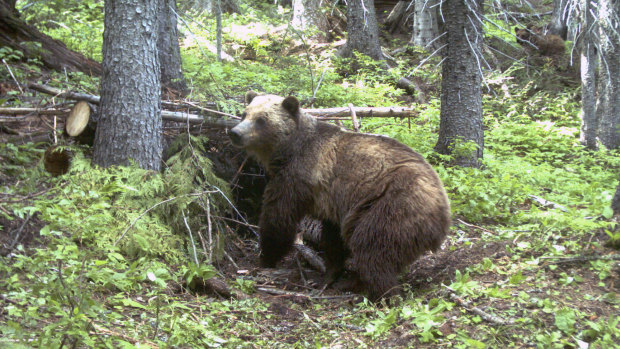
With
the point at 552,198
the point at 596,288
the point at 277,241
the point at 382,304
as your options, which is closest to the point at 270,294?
the point at 277,241

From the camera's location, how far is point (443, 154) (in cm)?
855

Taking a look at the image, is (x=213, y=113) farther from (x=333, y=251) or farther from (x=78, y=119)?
(x=333, y=251)

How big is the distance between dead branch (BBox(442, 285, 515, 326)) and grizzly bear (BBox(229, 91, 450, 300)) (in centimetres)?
74

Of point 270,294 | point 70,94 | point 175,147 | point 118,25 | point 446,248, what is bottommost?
point 270,294

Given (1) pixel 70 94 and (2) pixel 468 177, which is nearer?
(1) pixel 70 94

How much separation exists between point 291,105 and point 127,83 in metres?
2.07

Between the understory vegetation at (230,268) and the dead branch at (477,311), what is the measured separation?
0.04 ft

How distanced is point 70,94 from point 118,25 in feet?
4.82

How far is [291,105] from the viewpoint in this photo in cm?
626

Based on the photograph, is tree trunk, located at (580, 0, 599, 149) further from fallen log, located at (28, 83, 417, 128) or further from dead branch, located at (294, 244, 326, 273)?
dead branch, located at (294, 244, 326, 273)

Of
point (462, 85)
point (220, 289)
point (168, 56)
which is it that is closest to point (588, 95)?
point (462, 85)

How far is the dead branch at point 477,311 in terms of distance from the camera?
3.86 metres

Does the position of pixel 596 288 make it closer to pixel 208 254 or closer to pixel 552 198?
pixel 552 198

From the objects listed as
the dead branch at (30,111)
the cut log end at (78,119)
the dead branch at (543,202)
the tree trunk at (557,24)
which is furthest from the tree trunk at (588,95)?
the dead branch at (30,111)
